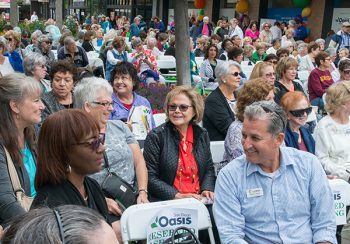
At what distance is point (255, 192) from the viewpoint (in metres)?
3.16

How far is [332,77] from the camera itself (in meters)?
9.30

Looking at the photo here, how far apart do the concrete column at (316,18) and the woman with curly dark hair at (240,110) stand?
17332 mm

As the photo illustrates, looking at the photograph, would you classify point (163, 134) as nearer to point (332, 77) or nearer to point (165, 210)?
point (165, 210)

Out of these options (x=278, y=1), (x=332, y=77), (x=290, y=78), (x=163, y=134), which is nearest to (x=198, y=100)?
(x=163, y=134)

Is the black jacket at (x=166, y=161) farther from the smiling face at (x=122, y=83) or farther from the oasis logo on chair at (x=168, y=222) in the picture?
the smiling face at (x=122, y=83)

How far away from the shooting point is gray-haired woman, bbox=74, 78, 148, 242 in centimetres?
391

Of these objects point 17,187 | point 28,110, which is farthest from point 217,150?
point 17,187

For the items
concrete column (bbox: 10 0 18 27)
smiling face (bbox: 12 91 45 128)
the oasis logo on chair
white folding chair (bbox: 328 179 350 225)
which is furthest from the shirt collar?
concrete column (bbox: 10 0 18 27)

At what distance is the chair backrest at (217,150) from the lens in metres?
4.77

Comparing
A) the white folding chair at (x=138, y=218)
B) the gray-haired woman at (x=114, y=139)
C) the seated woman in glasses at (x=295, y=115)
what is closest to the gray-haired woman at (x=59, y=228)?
the white folding chair at (x=138, y=218)

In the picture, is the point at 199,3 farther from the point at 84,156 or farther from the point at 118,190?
the point at 84,156

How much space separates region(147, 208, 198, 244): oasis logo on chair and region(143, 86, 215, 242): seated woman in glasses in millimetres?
684

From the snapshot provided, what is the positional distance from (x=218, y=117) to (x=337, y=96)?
1268 millimetres

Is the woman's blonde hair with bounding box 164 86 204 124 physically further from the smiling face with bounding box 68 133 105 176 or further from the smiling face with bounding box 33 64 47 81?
the smiling face with bounding box 33 64 47 81
